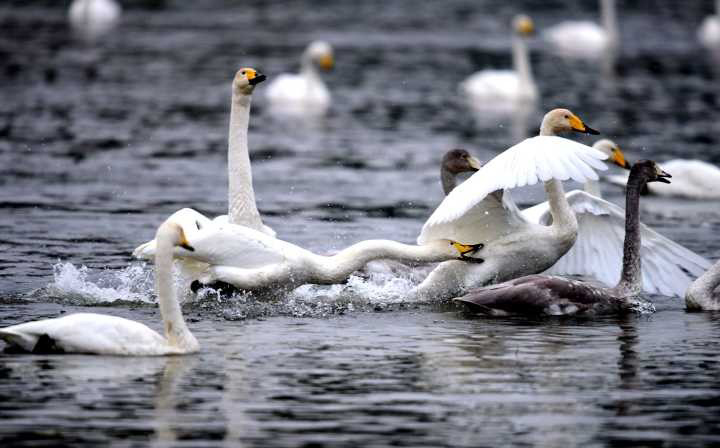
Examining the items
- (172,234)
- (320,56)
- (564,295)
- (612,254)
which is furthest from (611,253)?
(320,56)

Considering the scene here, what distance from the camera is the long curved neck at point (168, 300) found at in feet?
31.7

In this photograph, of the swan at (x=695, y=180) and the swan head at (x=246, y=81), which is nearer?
the swan head at (x=246, y=81)

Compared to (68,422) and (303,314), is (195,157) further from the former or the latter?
(68,422)

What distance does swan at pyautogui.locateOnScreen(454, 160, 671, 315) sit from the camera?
11.5m

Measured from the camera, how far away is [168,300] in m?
9.65

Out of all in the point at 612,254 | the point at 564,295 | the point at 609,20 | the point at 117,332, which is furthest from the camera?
the point at 609,20

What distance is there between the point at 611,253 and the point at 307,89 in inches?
619

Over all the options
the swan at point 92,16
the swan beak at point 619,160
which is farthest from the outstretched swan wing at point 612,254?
the swan at point 92,16

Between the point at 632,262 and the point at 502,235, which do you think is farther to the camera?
the point at 502,235

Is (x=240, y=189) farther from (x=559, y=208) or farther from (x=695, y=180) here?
(x=695, y=180)

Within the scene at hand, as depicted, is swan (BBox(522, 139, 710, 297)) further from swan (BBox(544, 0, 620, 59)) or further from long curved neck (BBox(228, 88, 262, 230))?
swan (BBox(544, 0, 620, 59))

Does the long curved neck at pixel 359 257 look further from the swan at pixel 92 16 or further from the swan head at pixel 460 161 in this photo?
the swan at pixel 92 16

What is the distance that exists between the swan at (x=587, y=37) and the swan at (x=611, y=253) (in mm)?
24947

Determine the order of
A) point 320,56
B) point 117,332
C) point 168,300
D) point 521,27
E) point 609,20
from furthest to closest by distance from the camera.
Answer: point 609,20
point 521,27
point 320,56
point 168,300
point 117,332
